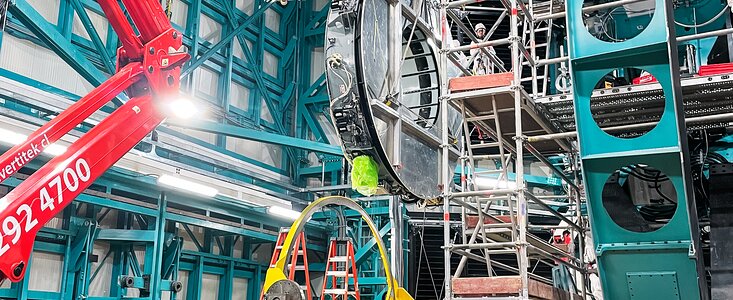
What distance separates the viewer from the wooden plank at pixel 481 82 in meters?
8.09

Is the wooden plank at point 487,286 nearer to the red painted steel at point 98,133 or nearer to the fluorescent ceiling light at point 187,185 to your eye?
the red painted steel at point 98,133

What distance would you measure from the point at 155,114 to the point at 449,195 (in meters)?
3.39

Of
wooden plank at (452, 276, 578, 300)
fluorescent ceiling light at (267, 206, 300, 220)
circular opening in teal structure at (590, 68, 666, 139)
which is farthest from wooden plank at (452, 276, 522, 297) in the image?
fluorescent ceiling light at (267, 206, 300, 220)

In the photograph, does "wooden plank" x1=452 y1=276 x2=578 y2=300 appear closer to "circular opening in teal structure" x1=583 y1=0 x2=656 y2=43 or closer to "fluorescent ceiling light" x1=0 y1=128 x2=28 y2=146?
"circular opening in teal structure" x1=583 y1=0 x2=656 y2=43

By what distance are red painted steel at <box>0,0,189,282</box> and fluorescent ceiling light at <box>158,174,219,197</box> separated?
6060 millimetres

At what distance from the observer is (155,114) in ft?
25.2

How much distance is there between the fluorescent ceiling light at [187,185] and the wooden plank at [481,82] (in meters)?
7.24

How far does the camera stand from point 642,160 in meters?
6.71

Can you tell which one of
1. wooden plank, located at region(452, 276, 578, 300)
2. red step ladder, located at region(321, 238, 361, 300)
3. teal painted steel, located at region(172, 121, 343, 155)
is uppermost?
teal painted steel, located at region(172, 121, 343, 155)

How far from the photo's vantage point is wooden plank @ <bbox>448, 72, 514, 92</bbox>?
A: 8.09 m

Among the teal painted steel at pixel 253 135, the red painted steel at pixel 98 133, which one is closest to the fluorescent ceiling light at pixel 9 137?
the teal painted steel at pixel 253 135

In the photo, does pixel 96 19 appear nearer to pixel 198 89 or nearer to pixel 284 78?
pixel 198 89

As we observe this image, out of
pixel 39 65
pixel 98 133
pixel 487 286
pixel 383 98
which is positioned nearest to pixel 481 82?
pixel 383 98

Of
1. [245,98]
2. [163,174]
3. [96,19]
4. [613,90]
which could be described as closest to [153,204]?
[163,174]
